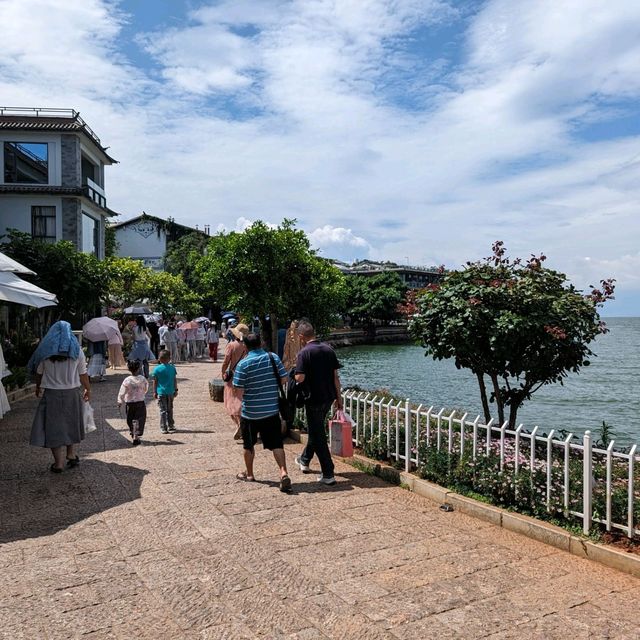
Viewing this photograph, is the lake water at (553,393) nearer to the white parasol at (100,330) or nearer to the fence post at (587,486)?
the fence post at (587,486)

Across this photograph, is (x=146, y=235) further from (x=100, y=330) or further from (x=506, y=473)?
(x=506, y=473)

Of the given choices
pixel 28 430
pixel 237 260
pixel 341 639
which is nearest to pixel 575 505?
pixel 341 639

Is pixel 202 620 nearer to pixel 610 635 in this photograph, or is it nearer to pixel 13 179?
pixel 610 635

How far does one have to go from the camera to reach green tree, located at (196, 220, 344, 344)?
13070 mm

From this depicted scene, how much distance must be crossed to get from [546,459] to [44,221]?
28926 millimetres

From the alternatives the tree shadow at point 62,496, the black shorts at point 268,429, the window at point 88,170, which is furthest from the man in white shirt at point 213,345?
the black shorts at point 268,429

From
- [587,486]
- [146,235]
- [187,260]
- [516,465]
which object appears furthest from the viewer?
[146,235]

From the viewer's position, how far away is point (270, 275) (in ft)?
43.5

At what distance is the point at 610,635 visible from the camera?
3.41 metres

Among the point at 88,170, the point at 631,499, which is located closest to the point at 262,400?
the point at 631,499

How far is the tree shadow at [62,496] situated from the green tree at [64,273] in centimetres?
1038

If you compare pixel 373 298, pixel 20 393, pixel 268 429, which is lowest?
pixel 20 393

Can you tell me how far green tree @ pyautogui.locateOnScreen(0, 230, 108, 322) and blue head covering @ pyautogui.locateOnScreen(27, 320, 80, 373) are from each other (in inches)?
409

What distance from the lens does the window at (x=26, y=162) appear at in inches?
1161
